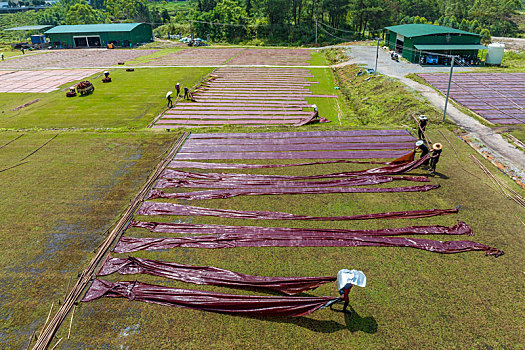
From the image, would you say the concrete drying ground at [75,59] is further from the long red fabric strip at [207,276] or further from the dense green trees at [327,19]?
the long red fabric strip at [207,276]

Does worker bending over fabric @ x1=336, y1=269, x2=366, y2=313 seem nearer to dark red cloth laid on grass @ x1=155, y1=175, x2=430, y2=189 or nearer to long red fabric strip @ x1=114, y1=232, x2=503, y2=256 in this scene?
long red fabric strip @ x1=114, y1=232, x2=503, y2=256

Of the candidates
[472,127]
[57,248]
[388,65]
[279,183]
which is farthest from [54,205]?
[388,65]

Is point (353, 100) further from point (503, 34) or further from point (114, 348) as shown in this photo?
point (503, 34)

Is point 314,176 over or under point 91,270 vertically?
over

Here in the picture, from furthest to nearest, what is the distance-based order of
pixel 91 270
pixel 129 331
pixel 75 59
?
pixel 75 59 < pixel 91 270 < pixel 129 331

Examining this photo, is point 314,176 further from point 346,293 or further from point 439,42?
point 439,42

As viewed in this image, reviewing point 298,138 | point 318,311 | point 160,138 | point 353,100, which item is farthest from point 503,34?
point 318,311
